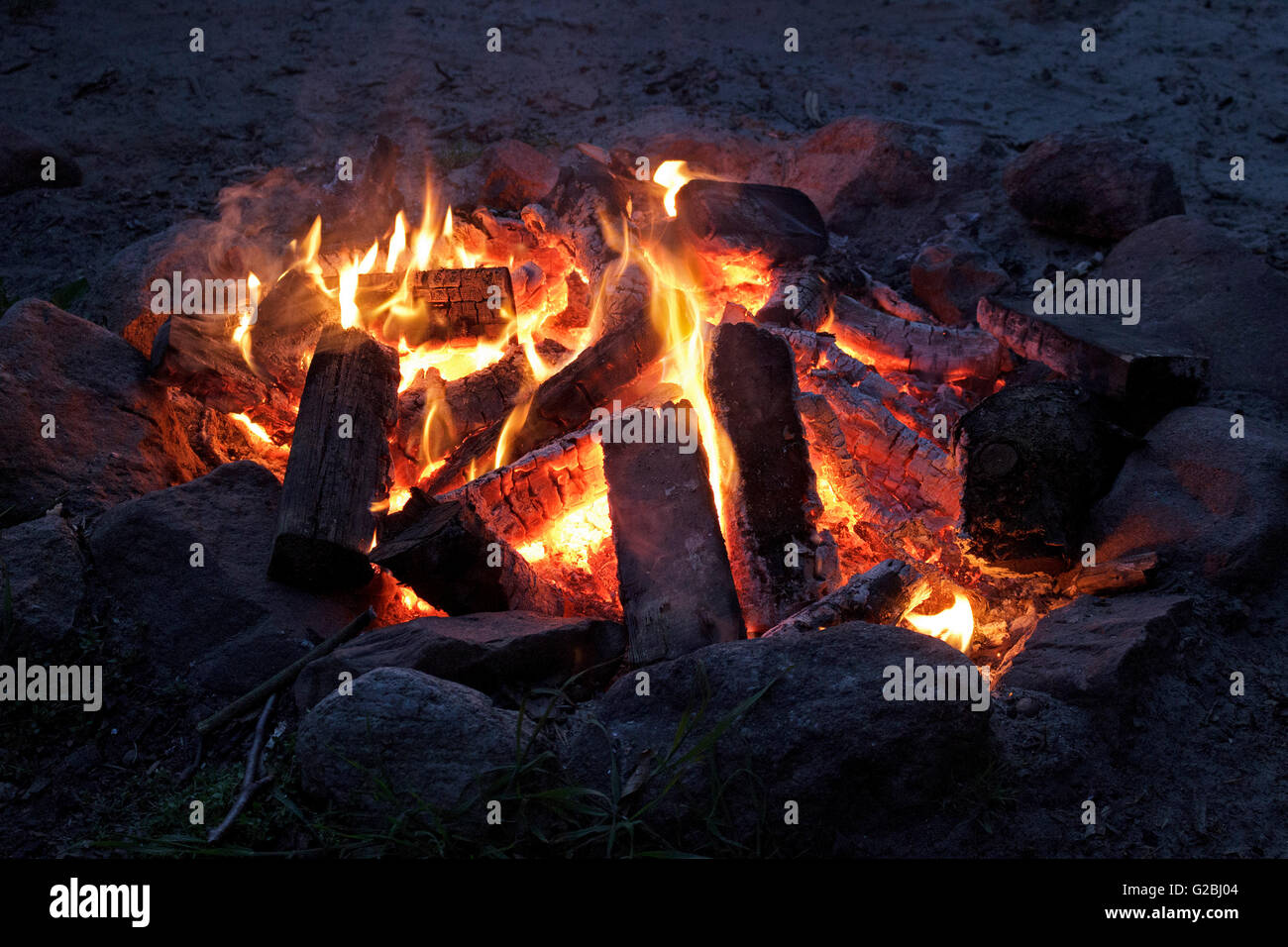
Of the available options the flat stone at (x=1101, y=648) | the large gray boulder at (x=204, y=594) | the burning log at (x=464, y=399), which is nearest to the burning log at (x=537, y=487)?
the burning log at (x=464, y=399)


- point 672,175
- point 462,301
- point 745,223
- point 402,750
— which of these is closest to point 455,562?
point 402,750

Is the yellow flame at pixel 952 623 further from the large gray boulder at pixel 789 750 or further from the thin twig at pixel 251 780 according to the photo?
the thin twig at pixel 251 780

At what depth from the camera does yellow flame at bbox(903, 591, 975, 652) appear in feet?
11.6

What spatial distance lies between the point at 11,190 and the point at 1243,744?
25.9ft

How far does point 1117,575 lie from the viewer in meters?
3.42

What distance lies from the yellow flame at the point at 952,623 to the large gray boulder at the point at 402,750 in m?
1.79

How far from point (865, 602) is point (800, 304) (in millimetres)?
2033

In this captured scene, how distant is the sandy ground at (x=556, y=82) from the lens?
646cm

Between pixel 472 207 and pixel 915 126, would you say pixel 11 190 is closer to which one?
pixel 472 207

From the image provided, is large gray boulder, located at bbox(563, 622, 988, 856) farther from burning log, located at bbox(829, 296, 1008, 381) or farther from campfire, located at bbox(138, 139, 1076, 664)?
burning log, located at bbox(829, 296, 1008, 381)

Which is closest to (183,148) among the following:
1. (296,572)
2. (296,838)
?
(296,572)

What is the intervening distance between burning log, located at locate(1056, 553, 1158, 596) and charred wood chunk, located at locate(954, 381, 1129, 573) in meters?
0.15

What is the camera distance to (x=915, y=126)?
643cm
